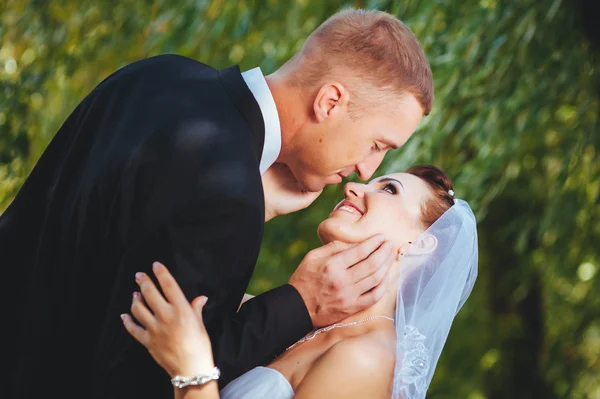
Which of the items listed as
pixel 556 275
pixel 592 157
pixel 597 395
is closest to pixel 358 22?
pixel 592 157

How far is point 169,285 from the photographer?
230cm

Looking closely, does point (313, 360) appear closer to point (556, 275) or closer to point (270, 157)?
point (270, 157)

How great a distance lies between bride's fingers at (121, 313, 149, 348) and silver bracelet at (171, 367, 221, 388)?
121mm

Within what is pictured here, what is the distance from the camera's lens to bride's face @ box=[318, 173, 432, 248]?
291 cm

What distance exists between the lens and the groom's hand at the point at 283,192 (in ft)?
10.6

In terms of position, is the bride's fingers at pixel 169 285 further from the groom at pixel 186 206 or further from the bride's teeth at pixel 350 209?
the bride's teeth at pixel 350 209

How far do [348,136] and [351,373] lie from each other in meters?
0.71

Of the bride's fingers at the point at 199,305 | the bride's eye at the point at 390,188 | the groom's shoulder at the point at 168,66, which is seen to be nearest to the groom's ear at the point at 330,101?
the groom's shoulder at the point at 168,66

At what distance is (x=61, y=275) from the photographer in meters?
2.43

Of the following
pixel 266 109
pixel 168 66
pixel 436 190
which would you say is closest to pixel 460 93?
pixel 436 190

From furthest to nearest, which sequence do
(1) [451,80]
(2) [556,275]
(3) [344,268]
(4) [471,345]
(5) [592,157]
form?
(4) [471,345] < (2) [556,275] < (5) [592,157] < (1) [451,80] < (3) [344,268]

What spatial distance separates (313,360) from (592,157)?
10.6 feet

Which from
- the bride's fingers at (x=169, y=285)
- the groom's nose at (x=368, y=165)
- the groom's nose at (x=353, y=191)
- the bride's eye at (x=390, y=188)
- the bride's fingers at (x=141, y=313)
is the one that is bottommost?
the bride's eye at (x=390, y=188)

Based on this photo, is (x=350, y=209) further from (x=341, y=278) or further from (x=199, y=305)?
(x=199, y=305)
